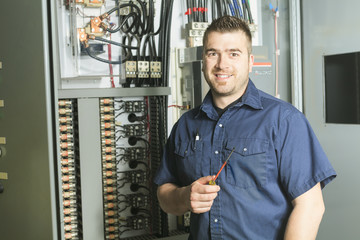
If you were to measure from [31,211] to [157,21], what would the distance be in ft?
6.14

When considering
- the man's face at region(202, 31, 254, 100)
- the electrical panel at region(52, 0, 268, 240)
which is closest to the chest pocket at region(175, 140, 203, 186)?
the man's face at region(202, 31, 254, 100)

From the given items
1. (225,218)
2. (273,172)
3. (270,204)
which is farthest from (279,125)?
(225,218)

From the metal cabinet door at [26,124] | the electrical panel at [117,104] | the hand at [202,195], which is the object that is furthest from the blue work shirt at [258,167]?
the electrical panel at [117,104]

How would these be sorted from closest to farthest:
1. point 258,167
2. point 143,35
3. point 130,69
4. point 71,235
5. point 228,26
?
1. point 258,167
2. point 228,26
3. point 71,235
4. point 130,69
5. point 143,35

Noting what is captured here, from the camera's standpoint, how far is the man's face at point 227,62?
5.84 feet

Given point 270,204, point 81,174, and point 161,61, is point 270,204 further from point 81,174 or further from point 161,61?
point 161,61

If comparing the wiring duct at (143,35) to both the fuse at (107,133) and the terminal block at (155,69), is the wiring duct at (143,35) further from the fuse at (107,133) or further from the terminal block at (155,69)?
the fuse at (107,133)

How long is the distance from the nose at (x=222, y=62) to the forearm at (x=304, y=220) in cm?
59

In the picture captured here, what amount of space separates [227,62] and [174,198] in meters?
0.62

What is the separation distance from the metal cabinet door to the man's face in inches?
25.9

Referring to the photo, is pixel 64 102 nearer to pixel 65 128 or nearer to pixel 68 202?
pixel 65 128

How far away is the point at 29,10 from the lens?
5.76 feet

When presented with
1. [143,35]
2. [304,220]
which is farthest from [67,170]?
[304,220]

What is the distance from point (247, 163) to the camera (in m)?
1.72
